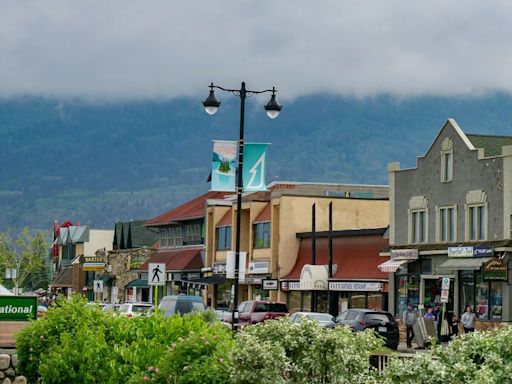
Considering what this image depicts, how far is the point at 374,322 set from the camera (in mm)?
49844

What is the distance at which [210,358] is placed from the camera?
18.5 meters

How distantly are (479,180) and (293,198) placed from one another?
23932 millimetres

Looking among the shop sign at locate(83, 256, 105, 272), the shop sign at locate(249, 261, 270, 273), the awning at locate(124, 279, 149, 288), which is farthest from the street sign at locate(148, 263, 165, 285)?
the shop sign at locate(83, 256, 105, 272)

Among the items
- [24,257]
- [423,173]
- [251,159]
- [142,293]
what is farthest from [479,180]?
[24,257]

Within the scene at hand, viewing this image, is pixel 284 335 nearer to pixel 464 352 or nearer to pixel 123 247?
pixel 464 352

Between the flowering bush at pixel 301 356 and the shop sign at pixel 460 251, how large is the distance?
137ft

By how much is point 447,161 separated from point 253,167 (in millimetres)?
25215

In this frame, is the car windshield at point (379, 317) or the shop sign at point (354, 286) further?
the shop sign at point (354, 286)

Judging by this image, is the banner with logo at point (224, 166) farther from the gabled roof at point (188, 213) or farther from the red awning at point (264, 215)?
the gabled roof at point (188, 213)

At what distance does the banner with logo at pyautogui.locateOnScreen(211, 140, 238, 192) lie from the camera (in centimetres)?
4041

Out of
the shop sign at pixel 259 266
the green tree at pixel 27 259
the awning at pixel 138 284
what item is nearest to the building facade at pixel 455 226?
the shop sign at pixel 259 266

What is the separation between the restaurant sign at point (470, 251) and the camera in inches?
2277

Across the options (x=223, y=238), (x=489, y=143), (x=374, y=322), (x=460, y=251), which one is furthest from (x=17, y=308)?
(x=223, y=238)

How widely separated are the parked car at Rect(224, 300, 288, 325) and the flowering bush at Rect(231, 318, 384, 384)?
132 feet
